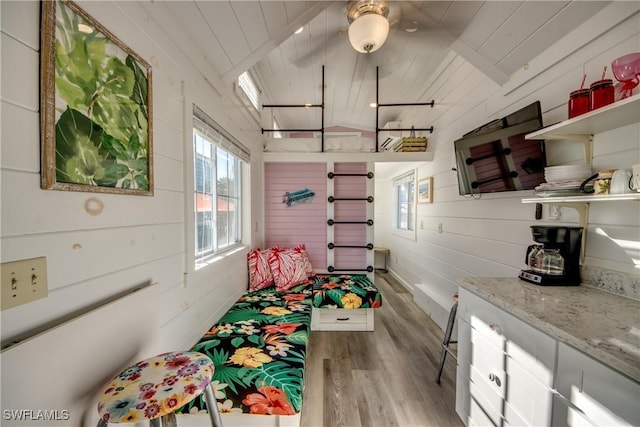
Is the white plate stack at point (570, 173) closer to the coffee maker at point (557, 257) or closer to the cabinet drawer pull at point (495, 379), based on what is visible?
the coffee maker at point (557, 257)

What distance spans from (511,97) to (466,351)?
1885 millimetres

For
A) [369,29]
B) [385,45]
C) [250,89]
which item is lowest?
[369,29]

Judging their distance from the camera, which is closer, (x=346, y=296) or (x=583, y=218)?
(x=583, y=218)

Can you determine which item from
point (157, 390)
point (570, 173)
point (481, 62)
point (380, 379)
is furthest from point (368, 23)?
point (380, 379)

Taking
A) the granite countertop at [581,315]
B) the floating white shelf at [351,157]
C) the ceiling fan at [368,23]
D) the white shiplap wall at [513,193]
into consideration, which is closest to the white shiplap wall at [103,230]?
the ceiling fan at [368,23]

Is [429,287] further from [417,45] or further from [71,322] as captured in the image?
[71,322]

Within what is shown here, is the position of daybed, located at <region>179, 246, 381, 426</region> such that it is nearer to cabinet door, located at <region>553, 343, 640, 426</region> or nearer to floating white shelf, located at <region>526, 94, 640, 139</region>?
cabinet door, located at <region>553, 343, 640, 426</region>

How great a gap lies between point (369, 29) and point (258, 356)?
2.29 meters

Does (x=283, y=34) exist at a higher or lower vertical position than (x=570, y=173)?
higher

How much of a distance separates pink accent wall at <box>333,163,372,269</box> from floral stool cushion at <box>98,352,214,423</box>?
8.20 feet

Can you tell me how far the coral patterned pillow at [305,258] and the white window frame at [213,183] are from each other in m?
0.69

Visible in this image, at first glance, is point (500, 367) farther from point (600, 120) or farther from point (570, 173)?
point (600, 120)

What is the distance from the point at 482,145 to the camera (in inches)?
77.0

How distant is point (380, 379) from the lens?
196 cm
